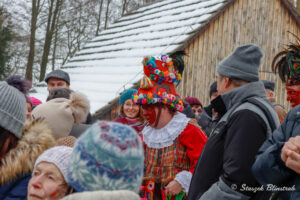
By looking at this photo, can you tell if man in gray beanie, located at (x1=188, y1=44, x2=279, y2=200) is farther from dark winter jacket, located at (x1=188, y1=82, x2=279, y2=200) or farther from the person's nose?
the person's nose

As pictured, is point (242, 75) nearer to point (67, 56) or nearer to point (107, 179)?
point (107, 179)

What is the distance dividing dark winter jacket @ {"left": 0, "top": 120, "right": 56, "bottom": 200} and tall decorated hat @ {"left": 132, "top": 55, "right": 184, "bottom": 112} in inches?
57.6

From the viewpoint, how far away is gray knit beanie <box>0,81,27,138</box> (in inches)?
83.7

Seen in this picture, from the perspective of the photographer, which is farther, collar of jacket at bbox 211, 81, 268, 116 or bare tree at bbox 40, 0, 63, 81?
bare tree at bbox 40, 0, 63, 81

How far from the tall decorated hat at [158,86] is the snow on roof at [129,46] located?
4.05m

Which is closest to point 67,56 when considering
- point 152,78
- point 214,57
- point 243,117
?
point 214,57

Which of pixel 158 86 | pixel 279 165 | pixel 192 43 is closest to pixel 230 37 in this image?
pixel 192 43

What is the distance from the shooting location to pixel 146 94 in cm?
363

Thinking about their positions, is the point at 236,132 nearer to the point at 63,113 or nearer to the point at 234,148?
the point at 234,148

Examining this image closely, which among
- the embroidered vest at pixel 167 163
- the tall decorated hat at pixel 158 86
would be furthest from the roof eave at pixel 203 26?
the embroidered vest at pixel 167 163

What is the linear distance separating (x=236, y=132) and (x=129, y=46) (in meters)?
8.41

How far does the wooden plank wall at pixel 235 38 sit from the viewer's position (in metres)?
9.18

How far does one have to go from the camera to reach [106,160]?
155 centimetres

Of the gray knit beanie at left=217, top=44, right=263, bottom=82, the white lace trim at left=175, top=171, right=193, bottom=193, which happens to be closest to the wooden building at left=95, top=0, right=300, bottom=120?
the white lace trim at left=175, top=171, right=193, bottom=193
